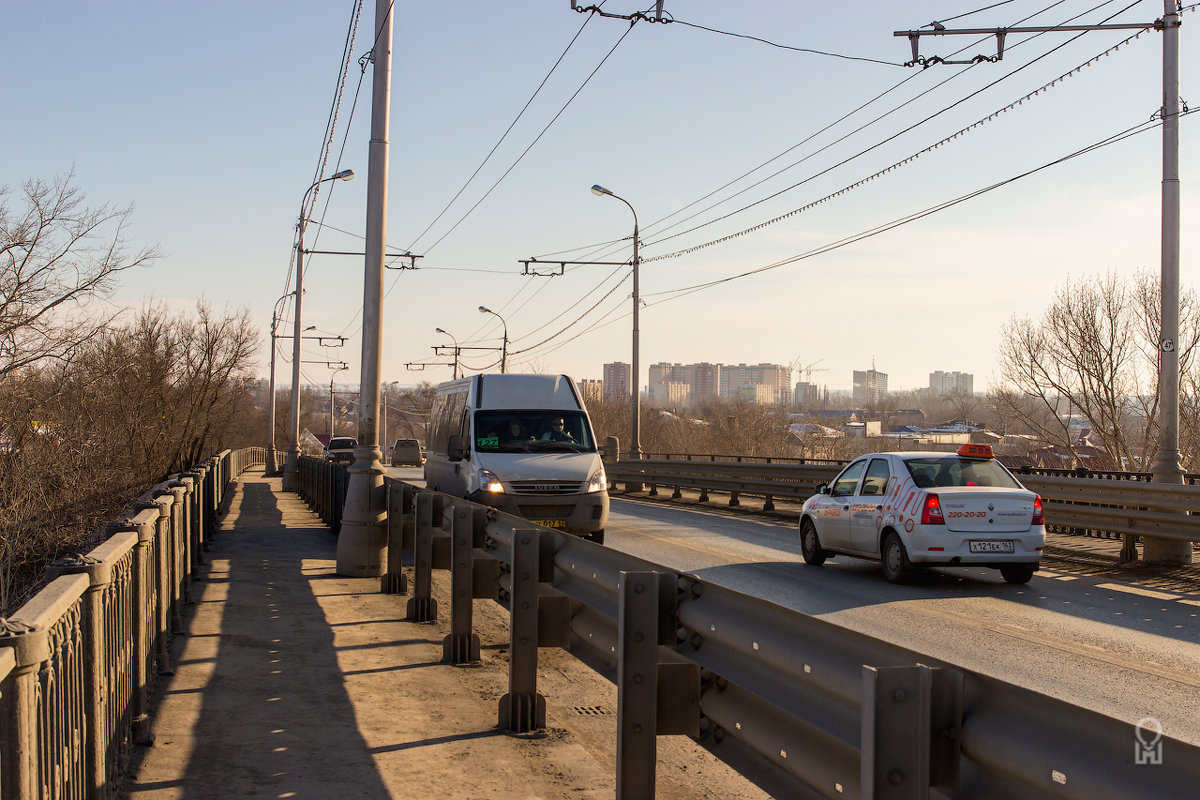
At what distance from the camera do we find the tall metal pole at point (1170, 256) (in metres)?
14.1

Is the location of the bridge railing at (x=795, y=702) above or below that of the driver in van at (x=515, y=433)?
below

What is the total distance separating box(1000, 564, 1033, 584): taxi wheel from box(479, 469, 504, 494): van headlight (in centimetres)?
650

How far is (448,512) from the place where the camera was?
8844 mm

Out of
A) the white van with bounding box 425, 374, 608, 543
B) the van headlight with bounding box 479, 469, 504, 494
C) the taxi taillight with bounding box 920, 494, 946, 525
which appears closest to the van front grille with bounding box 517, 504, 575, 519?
the white van with bounding box 425, 374, 608, 543

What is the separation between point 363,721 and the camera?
6.07m

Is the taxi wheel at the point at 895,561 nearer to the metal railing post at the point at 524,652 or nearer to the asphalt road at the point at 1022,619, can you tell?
the asphalt road at the point at 1022,619

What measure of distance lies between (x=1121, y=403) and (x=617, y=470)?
15.2m

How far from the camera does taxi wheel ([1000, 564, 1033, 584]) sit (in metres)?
12.3

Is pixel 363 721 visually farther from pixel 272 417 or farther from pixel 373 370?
pixel 272 417

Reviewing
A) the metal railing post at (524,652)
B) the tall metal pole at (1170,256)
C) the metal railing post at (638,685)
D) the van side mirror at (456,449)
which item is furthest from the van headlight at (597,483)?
the metal railing post at (638,685)

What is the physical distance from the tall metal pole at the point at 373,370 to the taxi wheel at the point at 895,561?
20.1ft

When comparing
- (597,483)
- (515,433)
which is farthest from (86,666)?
(515,433)

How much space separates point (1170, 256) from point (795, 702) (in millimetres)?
13167

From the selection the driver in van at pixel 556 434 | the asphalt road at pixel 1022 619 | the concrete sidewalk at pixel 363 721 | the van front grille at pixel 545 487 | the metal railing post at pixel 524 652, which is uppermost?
the driver in van at pixel 556 434
